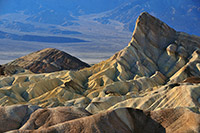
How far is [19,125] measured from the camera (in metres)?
16.2

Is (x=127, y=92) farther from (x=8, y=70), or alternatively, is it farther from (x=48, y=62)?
(x=48, y=62)

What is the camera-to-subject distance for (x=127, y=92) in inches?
1661

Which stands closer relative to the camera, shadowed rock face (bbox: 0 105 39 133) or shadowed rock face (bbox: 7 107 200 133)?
shadowed rock face (bbox: 7 107 200 133)

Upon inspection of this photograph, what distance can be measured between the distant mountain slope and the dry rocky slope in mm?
35698

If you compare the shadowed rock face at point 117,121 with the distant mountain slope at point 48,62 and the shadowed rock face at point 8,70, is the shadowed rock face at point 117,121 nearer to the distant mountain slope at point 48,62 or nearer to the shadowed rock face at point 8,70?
the shadowed rock face at point 8,70

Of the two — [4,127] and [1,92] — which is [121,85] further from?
[4,127]

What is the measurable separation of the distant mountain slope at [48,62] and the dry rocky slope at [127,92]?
35.7 m

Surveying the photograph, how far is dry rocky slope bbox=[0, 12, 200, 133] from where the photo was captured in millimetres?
14453

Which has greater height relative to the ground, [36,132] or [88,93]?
[36,132]

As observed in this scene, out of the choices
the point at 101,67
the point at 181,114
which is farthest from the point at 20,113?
the point at 101,67

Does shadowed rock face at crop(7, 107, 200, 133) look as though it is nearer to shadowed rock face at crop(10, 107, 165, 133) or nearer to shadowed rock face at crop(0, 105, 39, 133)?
shadowed rock face at crop(10, 107, 165, 133)

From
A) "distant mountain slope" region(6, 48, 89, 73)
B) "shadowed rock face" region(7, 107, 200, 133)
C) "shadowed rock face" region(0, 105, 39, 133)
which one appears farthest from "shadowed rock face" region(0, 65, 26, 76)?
"shadowed rock face" region(7, 107, 200, 133)

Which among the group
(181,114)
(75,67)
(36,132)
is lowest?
(75,67)

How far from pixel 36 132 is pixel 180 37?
46545mm
